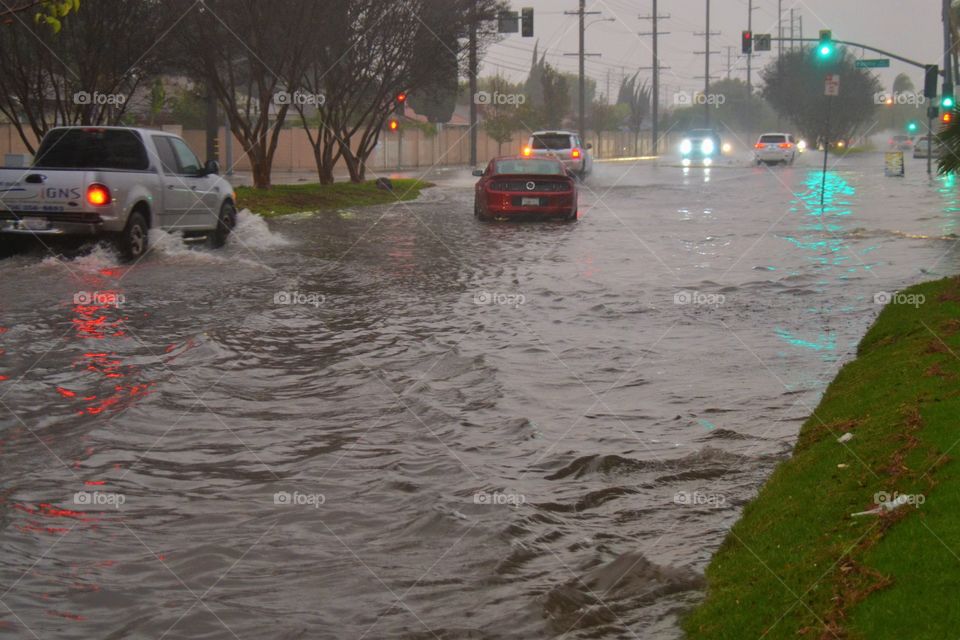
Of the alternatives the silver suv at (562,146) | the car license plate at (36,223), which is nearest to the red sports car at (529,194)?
the car license plate at (36,223)

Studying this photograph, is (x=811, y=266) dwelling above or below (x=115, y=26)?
below

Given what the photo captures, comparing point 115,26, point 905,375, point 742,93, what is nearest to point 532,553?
point 905,375

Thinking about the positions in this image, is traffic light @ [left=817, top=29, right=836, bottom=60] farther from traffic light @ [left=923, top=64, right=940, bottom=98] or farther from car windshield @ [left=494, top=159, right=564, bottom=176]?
car windshield @ [left=494, top=159, right=564, bottom=176]

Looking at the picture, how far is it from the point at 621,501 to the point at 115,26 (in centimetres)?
2175

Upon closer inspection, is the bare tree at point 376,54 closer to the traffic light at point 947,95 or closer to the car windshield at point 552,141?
the car windshield at point 552,141

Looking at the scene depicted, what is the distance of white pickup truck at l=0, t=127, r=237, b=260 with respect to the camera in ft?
50.2

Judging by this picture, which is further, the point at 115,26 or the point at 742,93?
the point at 742,93

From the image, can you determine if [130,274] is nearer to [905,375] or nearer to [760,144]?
[905,375]

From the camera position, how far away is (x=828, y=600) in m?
4.27

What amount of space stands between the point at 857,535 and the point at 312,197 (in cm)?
2644

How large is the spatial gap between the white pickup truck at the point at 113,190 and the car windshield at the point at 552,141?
81.8 ft

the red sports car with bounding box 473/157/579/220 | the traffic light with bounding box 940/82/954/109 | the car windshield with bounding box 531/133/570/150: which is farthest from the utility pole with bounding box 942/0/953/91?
the red sports car with bounding box 473/157/579/220

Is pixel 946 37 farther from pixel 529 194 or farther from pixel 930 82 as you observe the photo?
pixel 529 194

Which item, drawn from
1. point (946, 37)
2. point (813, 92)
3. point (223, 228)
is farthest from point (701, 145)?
point (223, 228)
